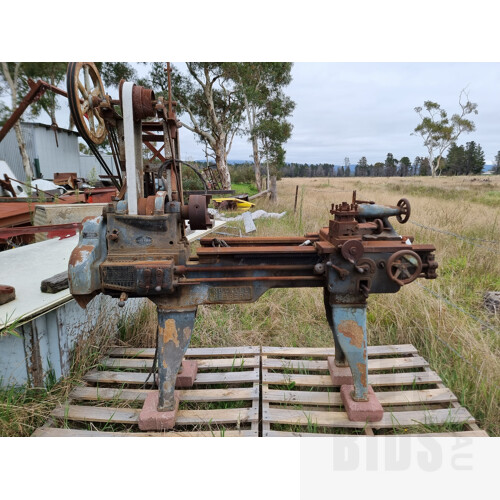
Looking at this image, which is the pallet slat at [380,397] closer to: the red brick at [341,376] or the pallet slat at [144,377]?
the red brick at [341,376]

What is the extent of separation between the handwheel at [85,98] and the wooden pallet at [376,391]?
2308mm

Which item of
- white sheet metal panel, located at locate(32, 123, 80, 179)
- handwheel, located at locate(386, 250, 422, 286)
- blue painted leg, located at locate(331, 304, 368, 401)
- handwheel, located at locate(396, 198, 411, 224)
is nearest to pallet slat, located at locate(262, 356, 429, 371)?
blue painted leg, located at locate(331, 304, 368, 401)

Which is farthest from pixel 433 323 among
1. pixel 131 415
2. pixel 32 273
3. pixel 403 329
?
pixel 32 273

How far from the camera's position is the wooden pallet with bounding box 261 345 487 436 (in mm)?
2084

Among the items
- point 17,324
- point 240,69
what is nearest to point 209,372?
point 17,324

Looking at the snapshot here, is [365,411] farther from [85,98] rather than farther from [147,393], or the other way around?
[85,98]

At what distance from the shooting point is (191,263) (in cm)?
197

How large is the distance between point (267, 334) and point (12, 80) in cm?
1294

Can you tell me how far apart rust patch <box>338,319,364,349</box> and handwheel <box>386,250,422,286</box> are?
388 millimetres

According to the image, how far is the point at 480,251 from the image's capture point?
471 centimetres

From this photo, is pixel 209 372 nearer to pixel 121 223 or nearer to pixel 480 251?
pixel 121 223

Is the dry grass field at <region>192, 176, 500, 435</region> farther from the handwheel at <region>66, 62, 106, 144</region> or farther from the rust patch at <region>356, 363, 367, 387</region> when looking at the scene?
the handwheel at <region>66, 62, 106, 144</region>

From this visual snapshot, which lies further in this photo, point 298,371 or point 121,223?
point 298,371

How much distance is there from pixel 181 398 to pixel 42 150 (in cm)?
1594
